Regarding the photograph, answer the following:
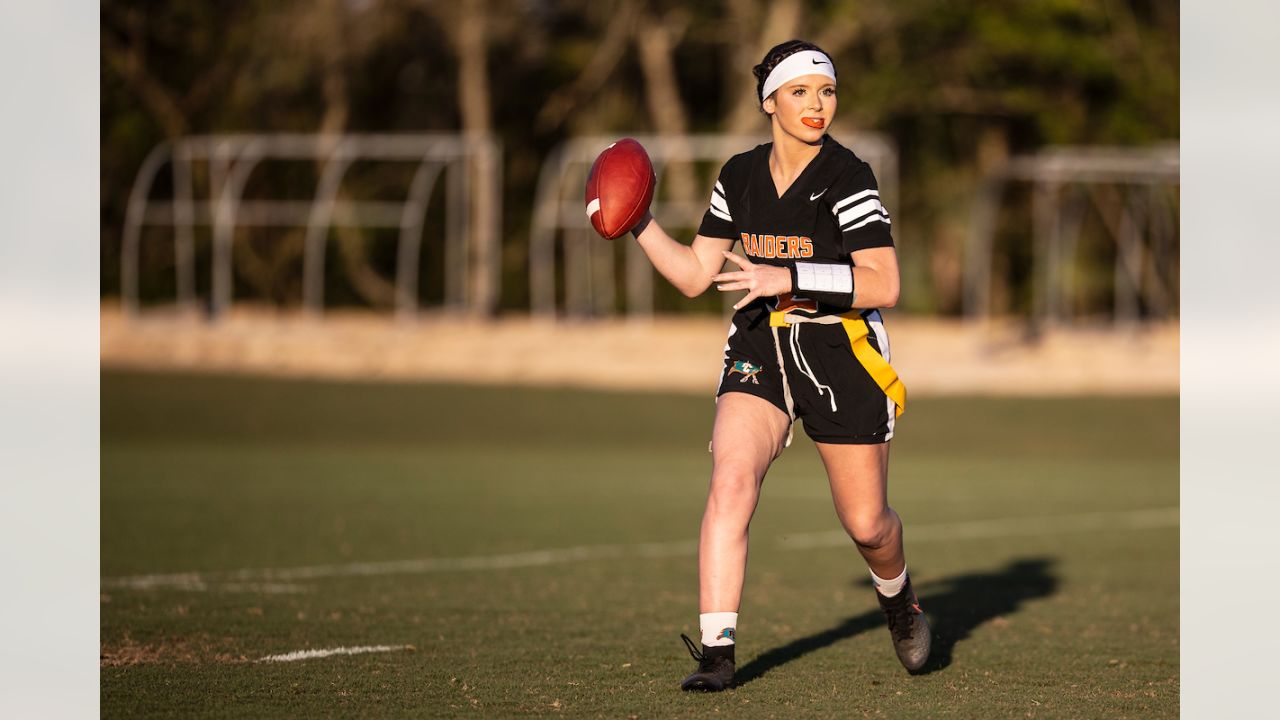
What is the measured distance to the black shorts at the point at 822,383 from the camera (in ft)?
18.4

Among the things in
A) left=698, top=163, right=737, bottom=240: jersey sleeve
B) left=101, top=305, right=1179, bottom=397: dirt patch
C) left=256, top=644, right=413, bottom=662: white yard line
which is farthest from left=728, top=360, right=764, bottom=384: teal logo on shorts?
left=101, top=305, right=1179, bottom=397: dirt patch

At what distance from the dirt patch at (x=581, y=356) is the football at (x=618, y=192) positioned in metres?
17.1

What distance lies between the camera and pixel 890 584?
19.6 feet

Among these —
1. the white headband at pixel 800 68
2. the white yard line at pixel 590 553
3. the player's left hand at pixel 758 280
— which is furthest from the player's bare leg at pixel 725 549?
the white yard line at pixel 590 553

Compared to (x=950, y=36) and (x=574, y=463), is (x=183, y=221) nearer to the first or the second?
(x=574, y=463)

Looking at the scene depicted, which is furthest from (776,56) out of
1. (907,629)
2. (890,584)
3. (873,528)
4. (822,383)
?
(907,629)

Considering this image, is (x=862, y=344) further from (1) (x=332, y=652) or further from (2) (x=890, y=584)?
(1) (x=332, y=652)

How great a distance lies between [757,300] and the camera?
225 inches

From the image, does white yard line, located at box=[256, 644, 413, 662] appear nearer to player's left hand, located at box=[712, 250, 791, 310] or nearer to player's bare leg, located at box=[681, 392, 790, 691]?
player's bare leg, located at box=[681, 392, 790, 691]

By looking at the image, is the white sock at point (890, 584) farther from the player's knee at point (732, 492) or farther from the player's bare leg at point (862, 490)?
the player's knee at point (732, 492)

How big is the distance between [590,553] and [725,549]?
4837mm

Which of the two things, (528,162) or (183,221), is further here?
(528,162)
